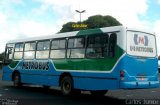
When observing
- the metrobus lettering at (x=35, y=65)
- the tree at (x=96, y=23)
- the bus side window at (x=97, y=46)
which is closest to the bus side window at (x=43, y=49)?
the metrobus lettering at (x=35, y=65)

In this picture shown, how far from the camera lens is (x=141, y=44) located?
14688 mm

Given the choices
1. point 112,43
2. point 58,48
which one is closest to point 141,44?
point 112,43

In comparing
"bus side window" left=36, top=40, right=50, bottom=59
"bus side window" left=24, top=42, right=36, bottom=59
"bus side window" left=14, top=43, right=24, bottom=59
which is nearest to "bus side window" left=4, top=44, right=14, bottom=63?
"bus side window" left=14, top=43, right=24, bottom=59

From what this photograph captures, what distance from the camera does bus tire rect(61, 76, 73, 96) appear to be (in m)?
16.5

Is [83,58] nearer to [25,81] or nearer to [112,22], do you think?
[25,81]

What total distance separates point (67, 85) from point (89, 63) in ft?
6.40

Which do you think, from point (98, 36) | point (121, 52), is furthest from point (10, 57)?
point (121, 52)

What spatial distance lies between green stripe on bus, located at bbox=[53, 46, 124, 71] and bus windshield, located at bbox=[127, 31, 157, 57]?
533mm

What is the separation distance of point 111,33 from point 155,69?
2.37m

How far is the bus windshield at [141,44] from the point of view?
1427 cm

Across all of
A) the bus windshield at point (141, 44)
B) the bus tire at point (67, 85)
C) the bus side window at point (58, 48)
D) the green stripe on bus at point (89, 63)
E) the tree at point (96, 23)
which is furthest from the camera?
the tree at point (96, 23)

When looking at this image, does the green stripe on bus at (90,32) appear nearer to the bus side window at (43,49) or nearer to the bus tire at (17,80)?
the bus side window at (43,49)

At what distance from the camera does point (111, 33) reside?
1445 centimetres

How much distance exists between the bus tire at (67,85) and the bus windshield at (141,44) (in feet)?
11.3
